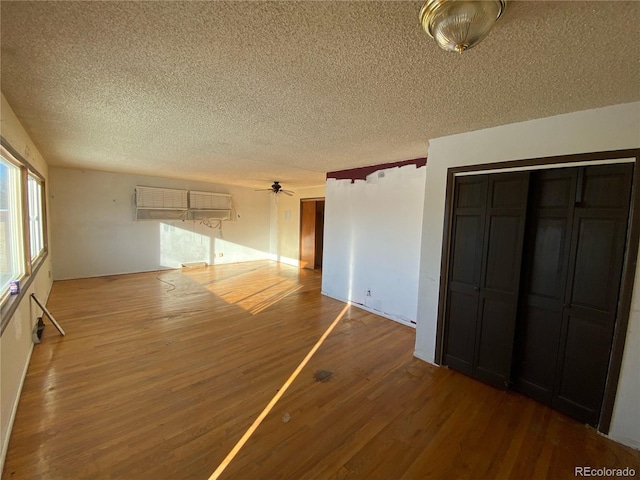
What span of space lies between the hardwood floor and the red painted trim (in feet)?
7.16

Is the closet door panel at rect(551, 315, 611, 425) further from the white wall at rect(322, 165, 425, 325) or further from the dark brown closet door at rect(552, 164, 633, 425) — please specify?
the white wall at rect(322, 165, 425, 325)

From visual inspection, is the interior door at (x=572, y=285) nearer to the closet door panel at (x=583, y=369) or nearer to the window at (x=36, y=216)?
the closet door panel at (x=583, y=369)

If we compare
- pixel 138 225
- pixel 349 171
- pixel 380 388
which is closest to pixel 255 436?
pixel 380 388

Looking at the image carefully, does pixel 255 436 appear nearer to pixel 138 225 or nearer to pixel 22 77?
pixel 22 77

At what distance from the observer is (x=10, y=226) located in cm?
243

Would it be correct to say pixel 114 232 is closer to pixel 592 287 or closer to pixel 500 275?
pixel 500 275

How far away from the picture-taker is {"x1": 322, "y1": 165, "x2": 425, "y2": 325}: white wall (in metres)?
3.59

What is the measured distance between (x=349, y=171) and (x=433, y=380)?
3.16 meters

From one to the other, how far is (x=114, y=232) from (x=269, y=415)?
228 inches

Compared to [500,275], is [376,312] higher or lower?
lower

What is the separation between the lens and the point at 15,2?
3.31 ft

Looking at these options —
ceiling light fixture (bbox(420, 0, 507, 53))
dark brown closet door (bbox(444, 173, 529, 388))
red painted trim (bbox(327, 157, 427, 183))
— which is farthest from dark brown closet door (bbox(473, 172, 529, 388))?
ceiling light fixture (bbox(420, 0, 507, 53))

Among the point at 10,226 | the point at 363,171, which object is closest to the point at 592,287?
the point at 363,171

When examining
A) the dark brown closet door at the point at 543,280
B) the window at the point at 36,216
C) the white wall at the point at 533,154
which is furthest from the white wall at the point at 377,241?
the window at the point at 36,216
